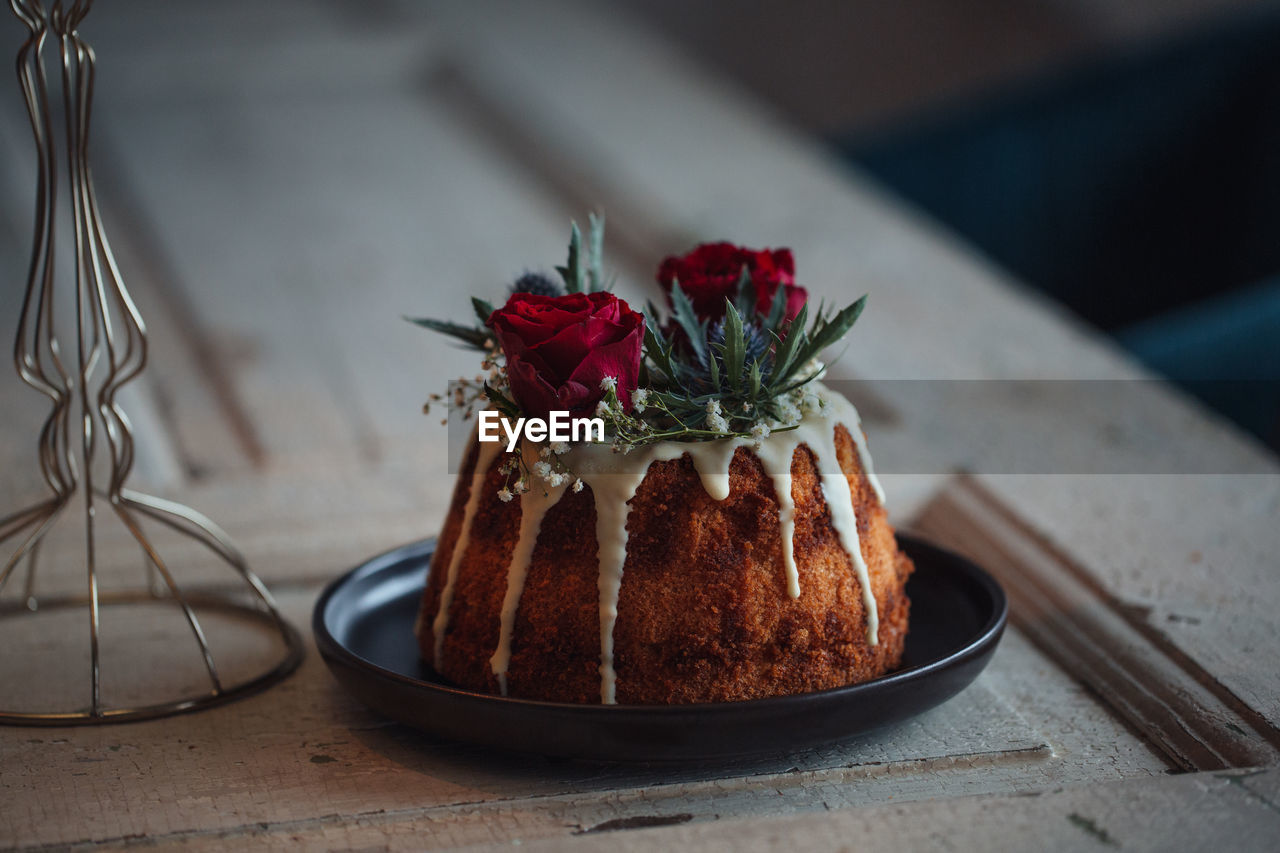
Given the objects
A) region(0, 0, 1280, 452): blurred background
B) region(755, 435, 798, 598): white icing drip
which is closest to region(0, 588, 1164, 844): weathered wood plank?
region(755, 435, 798, 598): white icing drip

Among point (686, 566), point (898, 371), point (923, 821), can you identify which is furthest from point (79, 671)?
point (898, 371)

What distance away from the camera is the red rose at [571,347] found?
588mm

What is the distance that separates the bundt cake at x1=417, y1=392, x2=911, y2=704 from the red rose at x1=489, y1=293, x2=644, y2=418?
4cm

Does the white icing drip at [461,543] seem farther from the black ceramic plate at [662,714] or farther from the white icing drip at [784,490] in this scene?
the white icing drip at [784,490]

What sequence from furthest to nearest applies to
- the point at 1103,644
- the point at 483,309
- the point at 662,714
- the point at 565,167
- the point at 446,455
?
the point at 565,167 < the point at 446,455 < the point at 1103,644 < the point at 483,309 < the point at 662,714

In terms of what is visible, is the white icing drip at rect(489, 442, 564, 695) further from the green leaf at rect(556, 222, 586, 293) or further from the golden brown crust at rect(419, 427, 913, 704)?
the green leaf at rect(556, 222, 586, 293)

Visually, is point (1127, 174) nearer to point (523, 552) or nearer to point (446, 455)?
point (446, 455)

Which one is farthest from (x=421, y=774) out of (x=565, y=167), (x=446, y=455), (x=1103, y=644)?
(x=565, y=167)

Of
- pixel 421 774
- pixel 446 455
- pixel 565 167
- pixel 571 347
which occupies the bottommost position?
pixel 421 774

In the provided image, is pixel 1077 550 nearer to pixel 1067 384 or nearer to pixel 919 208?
pixel 1067 384

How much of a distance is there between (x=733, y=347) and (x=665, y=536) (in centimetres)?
A: 10

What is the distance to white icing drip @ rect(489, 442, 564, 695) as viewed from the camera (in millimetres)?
637

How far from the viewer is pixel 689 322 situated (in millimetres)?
658

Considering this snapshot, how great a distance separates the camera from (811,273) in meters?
1.56
